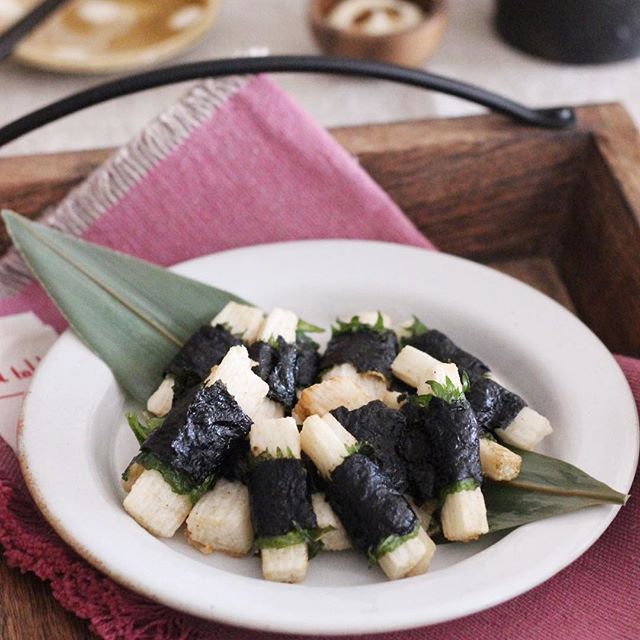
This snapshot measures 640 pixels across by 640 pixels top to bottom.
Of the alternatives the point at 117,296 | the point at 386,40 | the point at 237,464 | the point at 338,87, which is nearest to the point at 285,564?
the point at 237,464

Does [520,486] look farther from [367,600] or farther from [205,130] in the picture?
[205,130]

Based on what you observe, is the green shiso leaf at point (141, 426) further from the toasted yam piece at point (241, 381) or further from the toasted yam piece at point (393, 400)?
the toasted yam piece at point (393, 400)

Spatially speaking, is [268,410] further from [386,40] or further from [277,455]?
[386,40]

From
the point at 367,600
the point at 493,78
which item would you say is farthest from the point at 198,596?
the point at 493,78

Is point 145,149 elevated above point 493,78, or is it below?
above

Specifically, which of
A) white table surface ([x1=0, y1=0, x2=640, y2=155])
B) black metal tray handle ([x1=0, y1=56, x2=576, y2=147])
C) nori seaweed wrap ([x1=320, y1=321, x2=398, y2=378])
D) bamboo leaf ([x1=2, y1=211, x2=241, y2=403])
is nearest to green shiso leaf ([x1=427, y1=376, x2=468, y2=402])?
nori seaweed wrap ([x1=320, y1=321, x2=398, y2=378])

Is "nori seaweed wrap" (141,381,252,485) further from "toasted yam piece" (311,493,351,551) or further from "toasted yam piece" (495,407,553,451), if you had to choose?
"toasted yam piece" (495,407,553,451)
